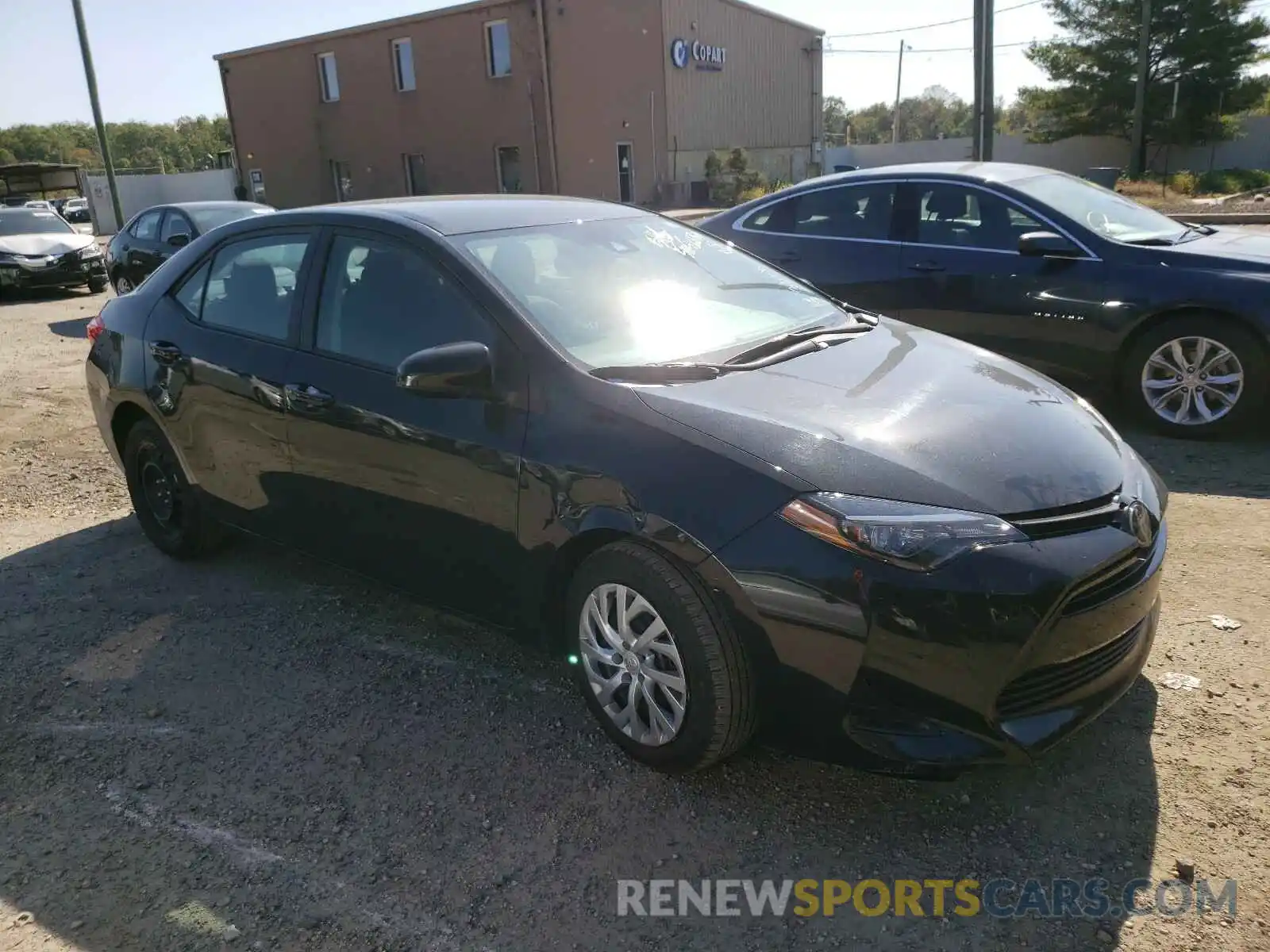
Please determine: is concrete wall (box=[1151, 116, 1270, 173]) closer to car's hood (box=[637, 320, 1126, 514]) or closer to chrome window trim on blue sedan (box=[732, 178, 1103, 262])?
chrome window trim on blue sedan (box=[732, 178, 1103, 262])

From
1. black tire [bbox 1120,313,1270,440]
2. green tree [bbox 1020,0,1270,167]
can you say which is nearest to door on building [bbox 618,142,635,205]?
green tree [bbox 1020,0,1270,167]

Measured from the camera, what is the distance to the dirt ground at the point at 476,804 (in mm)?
2395

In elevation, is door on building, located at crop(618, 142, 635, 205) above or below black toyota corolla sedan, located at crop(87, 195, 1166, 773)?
above

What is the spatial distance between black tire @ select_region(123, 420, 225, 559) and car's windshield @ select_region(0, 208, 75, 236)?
14089mm

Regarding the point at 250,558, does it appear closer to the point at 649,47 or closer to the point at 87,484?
the point at 87,484

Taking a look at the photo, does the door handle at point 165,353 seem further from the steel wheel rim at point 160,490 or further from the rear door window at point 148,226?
the rear door window at point 148,226

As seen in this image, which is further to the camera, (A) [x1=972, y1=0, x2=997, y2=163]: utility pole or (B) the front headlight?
(A) [x1=972, y1=0, x2=997, y2=163]: utility pole

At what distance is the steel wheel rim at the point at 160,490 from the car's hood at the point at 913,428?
2882mm

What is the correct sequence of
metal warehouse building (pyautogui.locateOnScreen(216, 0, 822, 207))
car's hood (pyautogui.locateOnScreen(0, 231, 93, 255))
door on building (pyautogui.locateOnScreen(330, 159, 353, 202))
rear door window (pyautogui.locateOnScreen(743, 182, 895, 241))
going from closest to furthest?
rear door window (pyautogui.locateOnScreen(743, 182, 895, 241)) → car's hood (pyautogui.locateOnScreen(0, 231, 93, 255)) → metal warehouse building (pyautogui.locateOnScreen(216, 0, 822, 207)) → door on building (pyautogui.locateOnScreen(330, 159, 353, 202))

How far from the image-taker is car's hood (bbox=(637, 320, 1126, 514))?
2.54 meters

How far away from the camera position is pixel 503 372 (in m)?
3.06

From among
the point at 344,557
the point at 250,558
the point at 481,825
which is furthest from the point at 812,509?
the point at 250,558

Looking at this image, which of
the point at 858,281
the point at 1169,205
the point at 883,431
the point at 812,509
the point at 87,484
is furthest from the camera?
the point at 1169,205

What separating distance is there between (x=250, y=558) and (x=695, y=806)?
2886mm
